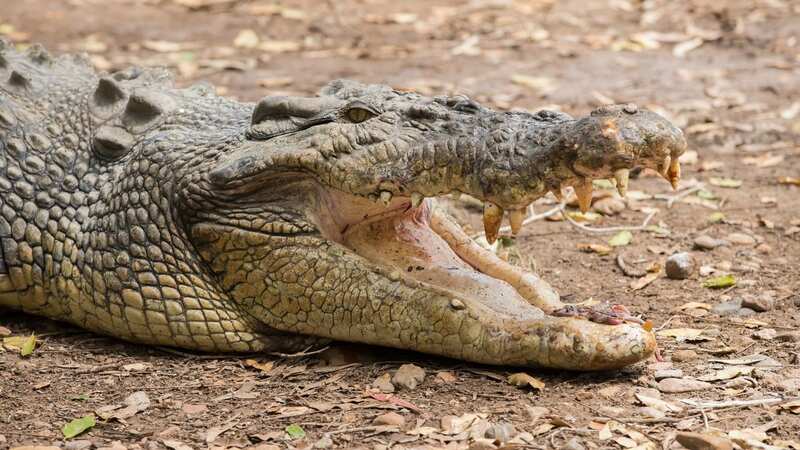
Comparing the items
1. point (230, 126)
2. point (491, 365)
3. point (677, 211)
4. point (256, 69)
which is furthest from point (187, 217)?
point (256, 69)

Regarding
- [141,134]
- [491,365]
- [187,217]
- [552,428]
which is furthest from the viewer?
[141,134]

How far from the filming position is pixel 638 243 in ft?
18.4

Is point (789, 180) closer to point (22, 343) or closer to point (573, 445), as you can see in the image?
point (573, 445)

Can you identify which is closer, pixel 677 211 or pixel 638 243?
pixel 638 243

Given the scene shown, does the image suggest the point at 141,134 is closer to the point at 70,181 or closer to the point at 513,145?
the point at 70,181

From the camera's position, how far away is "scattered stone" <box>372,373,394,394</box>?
12.9 feet

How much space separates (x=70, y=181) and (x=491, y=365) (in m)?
1.97

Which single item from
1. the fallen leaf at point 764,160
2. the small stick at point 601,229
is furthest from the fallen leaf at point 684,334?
the fallen leaf at point 764,160

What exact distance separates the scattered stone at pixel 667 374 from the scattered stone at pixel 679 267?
3.91ft

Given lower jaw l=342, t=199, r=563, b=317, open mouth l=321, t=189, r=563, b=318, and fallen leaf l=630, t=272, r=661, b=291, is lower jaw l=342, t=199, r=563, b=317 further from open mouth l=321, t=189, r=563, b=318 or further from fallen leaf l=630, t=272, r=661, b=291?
fallen leaf l=630, t=272, r=661, b=291

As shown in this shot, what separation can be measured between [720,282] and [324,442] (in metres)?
2.23

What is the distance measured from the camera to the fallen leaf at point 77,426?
3.70 metres

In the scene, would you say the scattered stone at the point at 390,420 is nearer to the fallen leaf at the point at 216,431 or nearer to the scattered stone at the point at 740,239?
the fallen leaf at the point at 216,431

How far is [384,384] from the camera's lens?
3.96 metres
